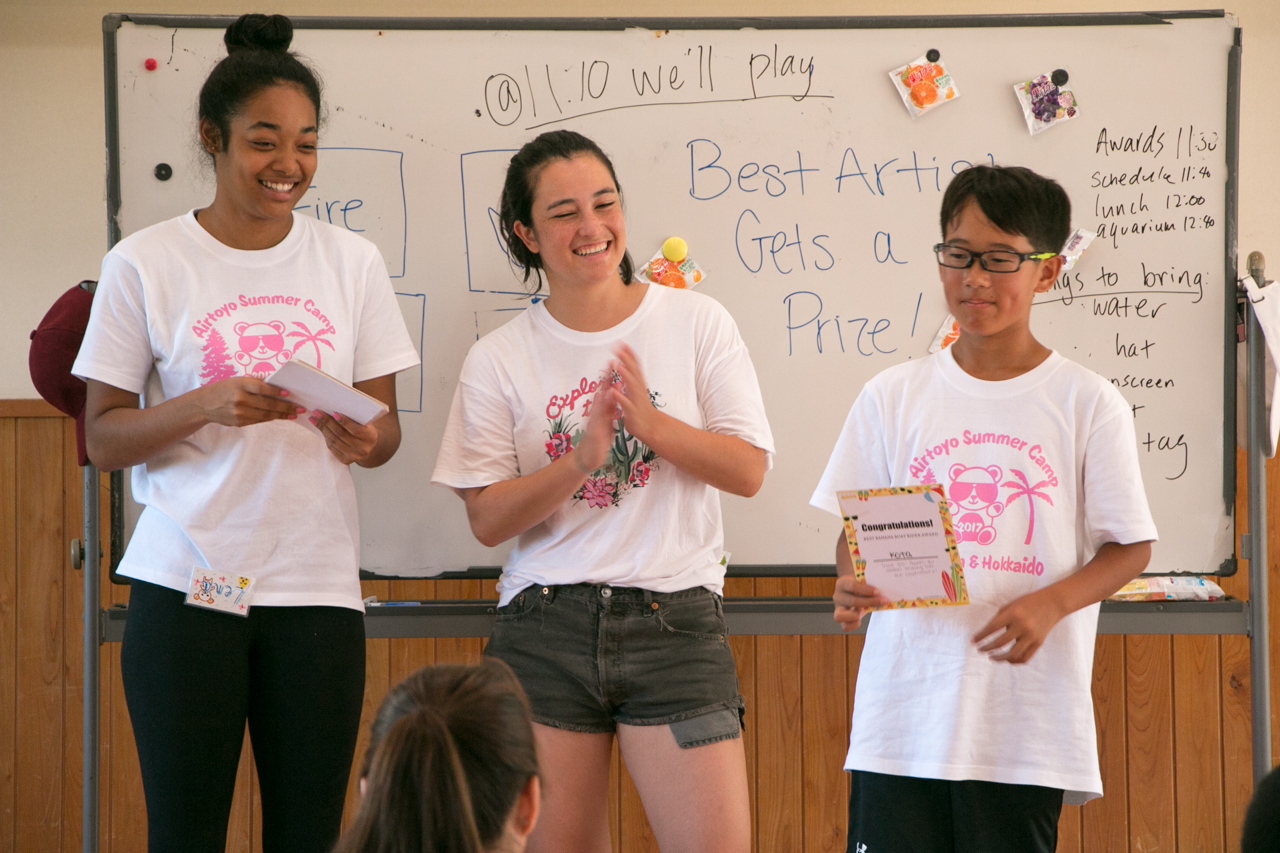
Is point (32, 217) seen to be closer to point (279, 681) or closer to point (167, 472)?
point (167, 472)

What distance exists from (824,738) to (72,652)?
7.51ft

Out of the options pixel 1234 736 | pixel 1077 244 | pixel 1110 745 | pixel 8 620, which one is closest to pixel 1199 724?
pixel 1234 736

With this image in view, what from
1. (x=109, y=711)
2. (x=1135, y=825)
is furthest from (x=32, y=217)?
(x=1135, y=825)

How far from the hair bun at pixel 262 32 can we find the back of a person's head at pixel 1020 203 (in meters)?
1.22

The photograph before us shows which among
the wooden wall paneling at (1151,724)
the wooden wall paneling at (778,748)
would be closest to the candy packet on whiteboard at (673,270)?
the wooden wall paneling at (778,748)

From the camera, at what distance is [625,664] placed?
1706mm

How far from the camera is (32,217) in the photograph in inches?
129

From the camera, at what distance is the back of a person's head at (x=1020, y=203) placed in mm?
1688

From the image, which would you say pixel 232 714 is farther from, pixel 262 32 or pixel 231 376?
pixel 262 32

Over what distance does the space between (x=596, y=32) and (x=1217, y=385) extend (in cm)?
171

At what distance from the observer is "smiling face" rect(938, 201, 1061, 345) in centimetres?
167

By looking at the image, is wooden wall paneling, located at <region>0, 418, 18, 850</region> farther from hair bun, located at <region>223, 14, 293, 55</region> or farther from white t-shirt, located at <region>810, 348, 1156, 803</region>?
white t-shirt, located at <region>810, 348, 1156, 803</region>

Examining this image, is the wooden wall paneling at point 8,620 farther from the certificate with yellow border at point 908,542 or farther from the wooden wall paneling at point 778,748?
the certificate with yellow border at point 908,542

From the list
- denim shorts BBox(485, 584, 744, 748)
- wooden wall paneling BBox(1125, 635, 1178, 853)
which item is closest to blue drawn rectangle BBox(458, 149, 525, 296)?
denim shorts BBox(485, 584, 744, 748)
